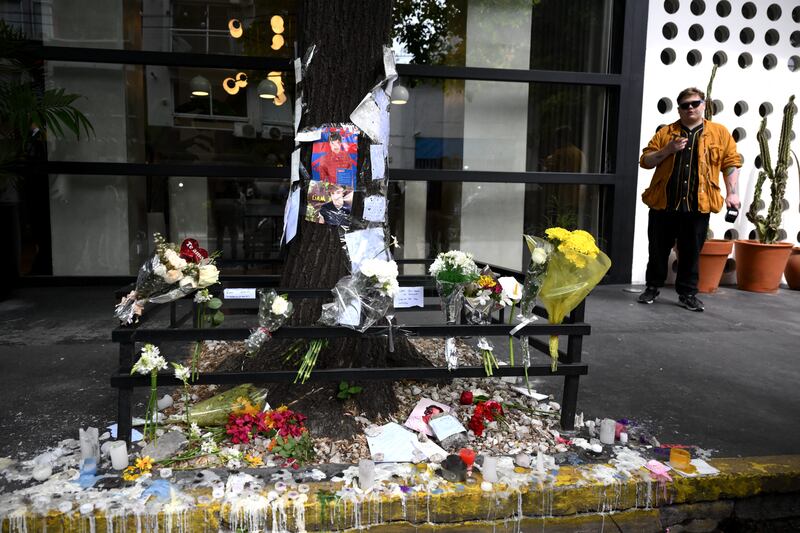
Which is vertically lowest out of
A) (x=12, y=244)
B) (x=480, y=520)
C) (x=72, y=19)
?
(x=480, y=520)

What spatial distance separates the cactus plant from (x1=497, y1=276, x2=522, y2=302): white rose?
19.7 feet

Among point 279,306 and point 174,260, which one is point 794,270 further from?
point 174,260

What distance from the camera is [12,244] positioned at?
690 centimetres

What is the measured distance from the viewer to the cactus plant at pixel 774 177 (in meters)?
7.45

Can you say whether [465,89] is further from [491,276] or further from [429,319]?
[491,276]

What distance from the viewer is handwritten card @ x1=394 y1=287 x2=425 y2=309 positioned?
10.1 ft

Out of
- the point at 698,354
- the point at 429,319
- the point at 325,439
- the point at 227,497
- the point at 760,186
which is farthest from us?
the point at 760,186

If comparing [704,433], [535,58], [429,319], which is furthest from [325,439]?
[535,58]

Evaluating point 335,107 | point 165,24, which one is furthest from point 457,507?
point 165,24

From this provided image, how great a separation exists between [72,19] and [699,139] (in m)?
7.36

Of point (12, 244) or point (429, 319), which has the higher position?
point (12, 244)

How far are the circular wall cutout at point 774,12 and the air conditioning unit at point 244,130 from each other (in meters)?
7.24

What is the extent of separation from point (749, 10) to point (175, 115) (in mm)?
7756

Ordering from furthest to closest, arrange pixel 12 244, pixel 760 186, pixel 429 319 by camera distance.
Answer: pixel 760 186 → pixel 12 244 → pixel 429 319
